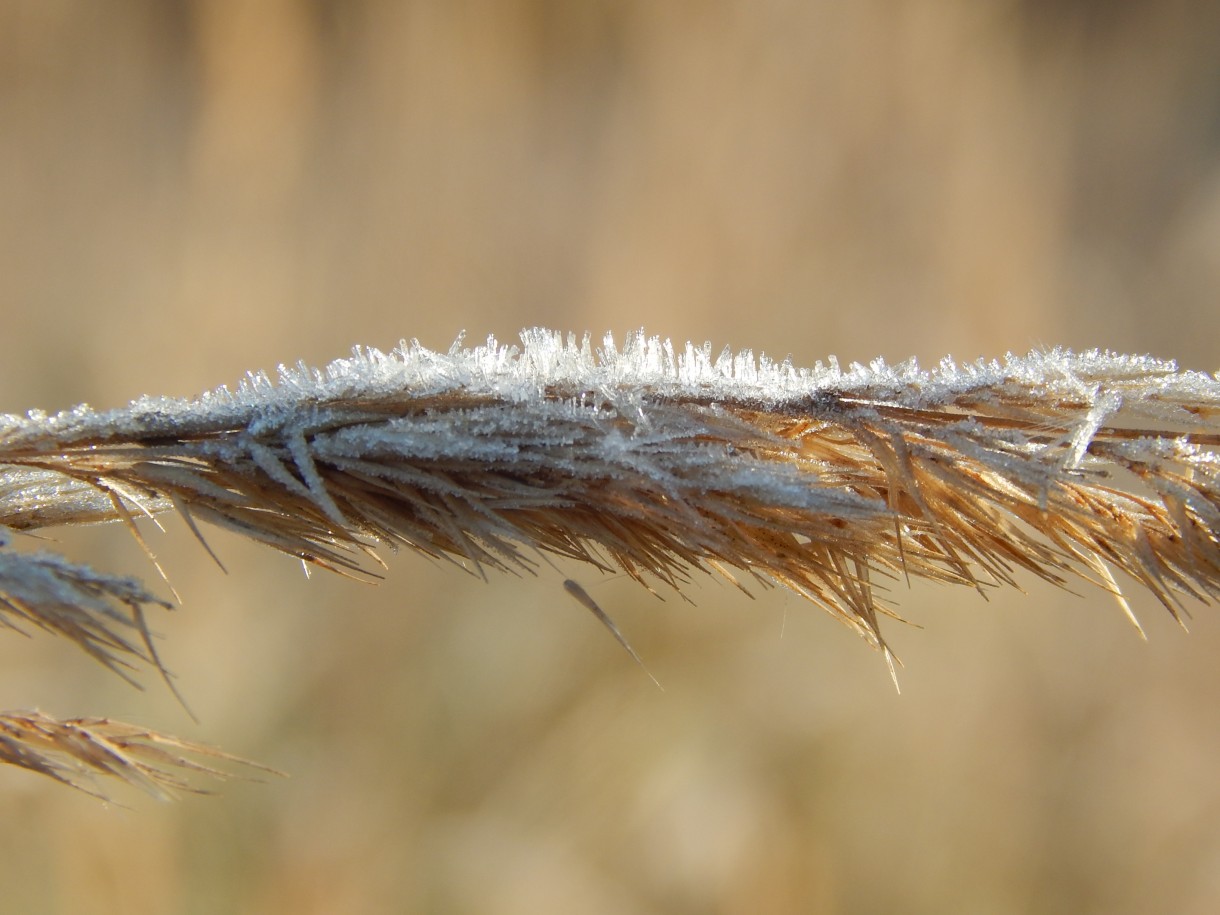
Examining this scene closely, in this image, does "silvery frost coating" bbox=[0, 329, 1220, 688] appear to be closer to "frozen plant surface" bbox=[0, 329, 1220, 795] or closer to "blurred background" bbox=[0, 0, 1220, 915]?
"frozen plant surface" bbox=[0, 329, 1220, 795]

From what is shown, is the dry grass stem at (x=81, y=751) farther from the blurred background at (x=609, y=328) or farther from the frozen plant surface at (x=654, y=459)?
the blurred background at (x=609, y=328)

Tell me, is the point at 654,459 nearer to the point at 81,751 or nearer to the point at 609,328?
the point at 81,751

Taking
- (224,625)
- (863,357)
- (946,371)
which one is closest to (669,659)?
(863,357)

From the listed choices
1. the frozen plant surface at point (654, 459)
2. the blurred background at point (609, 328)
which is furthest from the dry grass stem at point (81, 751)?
the blurred background at point (609, 328)

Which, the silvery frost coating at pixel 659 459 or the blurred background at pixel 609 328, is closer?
the silvery frost coating at pixel 659 459

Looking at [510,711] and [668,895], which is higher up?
[510,711]

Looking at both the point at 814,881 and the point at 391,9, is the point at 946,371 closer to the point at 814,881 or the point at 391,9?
the point at 814,881

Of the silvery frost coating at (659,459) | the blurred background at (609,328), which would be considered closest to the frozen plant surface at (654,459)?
the silvery frost coating at (659,459)

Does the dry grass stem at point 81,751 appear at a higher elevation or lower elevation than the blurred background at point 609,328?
lower
